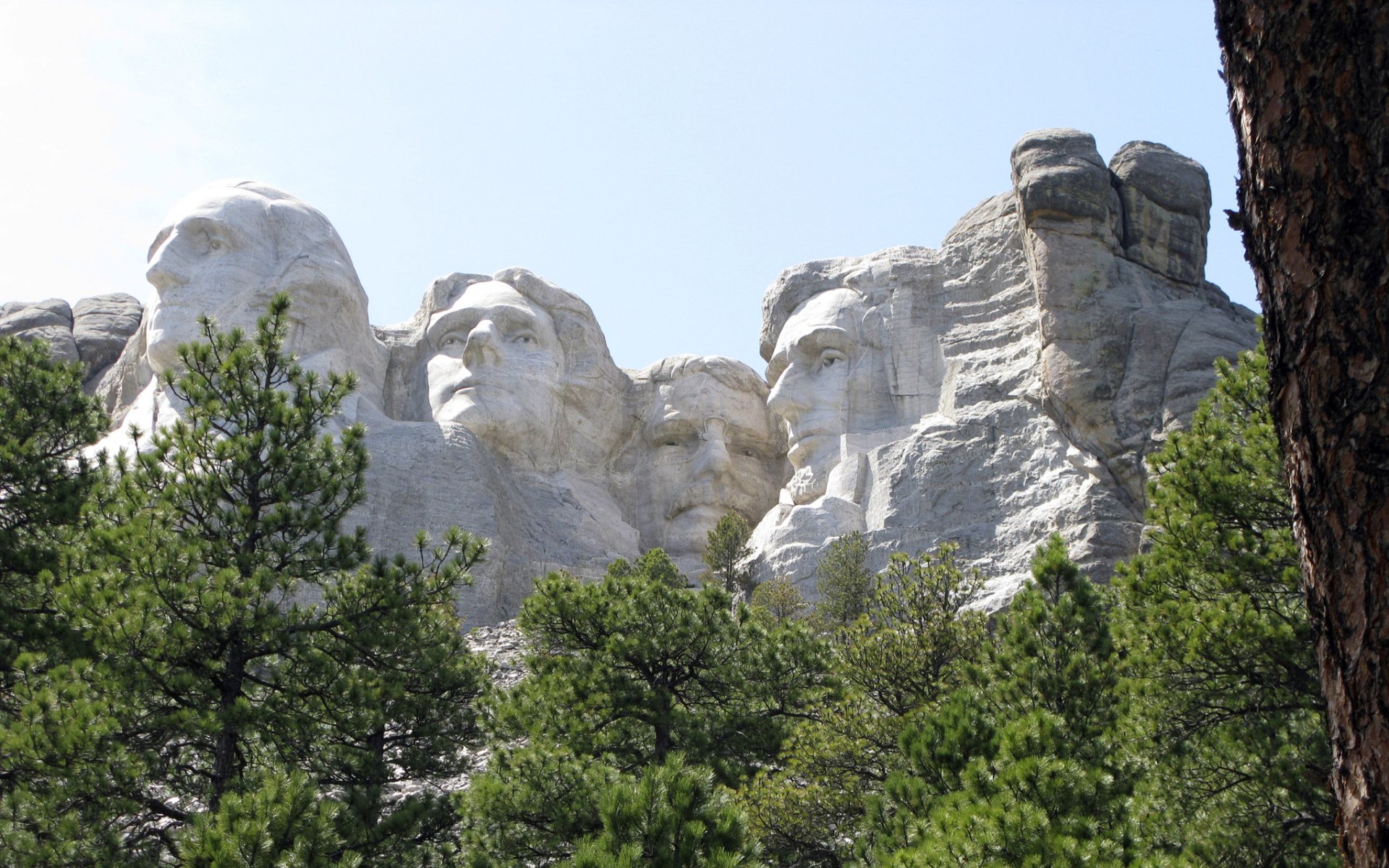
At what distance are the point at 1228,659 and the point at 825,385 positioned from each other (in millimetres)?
23617

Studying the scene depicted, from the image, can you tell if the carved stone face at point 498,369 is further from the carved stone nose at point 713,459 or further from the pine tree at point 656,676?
the pine tree at point 656,676

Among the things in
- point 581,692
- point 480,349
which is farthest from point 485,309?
point 581,692

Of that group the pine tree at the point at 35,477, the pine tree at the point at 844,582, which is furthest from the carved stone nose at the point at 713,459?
the pine tree at the point at 35,477

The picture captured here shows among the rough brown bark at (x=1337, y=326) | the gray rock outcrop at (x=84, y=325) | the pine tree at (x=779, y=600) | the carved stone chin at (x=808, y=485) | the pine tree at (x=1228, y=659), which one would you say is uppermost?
the gray rock outcrop at (x=84, y=325)

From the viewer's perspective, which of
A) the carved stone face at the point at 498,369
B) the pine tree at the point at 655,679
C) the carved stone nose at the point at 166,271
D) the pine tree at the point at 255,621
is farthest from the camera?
the carved stone face at the point at 498,369

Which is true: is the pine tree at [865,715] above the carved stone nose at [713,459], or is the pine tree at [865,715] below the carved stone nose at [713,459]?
below

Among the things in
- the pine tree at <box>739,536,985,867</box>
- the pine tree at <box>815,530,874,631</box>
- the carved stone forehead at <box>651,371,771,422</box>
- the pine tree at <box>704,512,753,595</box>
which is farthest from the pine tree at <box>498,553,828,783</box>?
the carved stone forehead at <box>651,371,771,422</box>

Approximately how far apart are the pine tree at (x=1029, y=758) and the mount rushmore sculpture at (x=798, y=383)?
13024mm

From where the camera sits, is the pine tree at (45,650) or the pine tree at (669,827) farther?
the pine tree at (45,650)

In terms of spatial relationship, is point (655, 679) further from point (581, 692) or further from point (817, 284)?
point (817, 284)

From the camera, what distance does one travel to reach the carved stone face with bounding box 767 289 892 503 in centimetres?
3344

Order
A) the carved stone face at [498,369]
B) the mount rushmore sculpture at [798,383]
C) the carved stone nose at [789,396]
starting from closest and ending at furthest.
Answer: the mount rushmore sculpture at [798,383]
the carved stone nose at [789,396]
the carved stone face at [498,369]

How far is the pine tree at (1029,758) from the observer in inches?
371

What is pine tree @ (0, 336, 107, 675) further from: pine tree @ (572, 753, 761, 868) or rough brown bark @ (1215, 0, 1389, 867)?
rough brown bark @ (1215, 0, 1389, 867)
